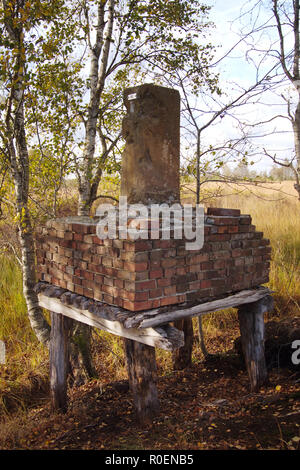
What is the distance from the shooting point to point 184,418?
3721mm

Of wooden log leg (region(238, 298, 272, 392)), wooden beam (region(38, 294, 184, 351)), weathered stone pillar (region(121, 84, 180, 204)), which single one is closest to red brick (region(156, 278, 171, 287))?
wooden beam (region(38, 294, 184, 351))

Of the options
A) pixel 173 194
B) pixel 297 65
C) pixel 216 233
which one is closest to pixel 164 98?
pixel 173 194

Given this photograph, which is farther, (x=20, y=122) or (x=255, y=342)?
(x=20, y=122)

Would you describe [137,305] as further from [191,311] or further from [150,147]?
[150,147]

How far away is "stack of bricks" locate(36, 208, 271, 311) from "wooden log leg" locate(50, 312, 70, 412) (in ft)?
1.62

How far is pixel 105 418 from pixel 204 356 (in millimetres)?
1965

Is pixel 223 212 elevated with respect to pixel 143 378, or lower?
elevated

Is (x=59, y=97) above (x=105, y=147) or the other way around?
above

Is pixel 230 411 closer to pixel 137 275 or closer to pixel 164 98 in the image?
pixel 137 275

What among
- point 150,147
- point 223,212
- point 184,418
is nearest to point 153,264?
point 223,212

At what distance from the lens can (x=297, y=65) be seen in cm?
702

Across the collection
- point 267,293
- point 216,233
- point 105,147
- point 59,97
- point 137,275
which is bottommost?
point 267,293

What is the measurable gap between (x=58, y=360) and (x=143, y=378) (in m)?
1.33

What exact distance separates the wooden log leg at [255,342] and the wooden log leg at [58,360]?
6.08 feet
